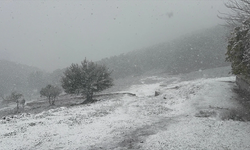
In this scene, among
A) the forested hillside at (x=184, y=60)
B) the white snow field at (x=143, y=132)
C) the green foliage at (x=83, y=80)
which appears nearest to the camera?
the white snow field at (x=143, y=132)

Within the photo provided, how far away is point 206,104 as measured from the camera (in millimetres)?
17594

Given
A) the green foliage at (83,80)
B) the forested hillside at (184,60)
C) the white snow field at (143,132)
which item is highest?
the forested hillside at (184,60)

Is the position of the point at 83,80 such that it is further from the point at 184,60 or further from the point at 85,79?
the point at 184,60

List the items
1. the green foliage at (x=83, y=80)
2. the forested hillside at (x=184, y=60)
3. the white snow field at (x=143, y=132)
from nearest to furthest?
1. the white snow field at (x=143, y=132)
2. the green foliage at (x=83, y=80)
3. the forested hillside at (x=184, y=60)

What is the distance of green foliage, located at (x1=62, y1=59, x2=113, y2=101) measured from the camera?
33.0 m

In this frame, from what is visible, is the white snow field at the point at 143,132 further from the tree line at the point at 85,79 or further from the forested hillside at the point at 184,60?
the forested hillside at the point at 184,60

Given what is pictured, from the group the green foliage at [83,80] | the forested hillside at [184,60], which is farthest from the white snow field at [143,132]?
the forested hillside at [184,60]

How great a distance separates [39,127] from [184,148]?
11010 millimetres

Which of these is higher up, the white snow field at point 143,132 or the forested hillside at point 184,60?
the forested hillside at point 184,60

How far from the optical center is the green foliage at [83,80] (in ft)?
108

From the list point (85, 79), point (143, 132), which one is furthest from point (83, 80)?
point (143, 132)

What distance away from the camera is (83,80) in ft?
108

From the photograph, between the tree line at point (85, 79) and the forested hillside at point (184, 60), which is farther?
the forested hillside at point (184, 60)

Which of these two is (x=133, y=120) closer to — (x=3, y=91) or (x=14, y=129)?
(x=14, y=129)
